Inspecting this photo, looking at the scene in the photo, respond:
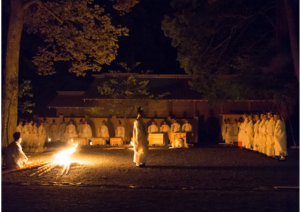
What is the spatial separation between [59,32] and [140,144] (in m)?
7.71

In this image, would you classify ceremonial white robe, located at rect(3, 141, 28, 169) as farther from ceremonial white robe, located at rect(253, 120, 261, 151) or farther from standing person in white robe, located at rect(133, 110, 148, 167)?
ceremonial white robe, located at rect(253, 120, 261, 151)

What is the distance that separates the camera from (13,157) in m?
12.9

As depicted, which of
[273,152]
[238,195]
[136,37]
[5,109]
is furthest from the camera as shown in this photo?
[136,37]

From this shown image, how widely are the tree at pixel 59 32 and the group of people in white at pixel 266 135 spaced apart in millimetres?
7879

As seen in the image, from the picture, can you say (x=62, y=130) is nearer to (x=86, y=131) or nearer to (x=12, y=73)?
(x=86, y=131)

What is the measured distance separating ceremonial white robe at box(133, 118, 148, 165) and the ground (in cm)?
78

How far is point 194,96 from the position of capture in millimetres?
31188

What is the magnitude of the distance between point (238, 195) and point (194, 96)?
23.1 meters

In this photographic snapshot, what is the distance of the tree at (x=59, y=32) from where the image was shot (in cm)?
1569

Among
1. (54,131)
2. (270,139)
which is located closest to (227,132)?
(270,139)

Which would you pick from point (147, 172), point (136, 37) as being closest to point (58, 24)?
point (147, 172)

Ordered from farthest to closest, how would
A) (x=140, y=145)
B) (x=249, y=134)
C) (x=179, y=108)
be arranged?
1. (x=179, y=108)
2. (x=249, y=134)
3. (x=140, y=145)

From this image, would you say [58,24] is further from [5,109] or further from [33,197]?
[33,197]

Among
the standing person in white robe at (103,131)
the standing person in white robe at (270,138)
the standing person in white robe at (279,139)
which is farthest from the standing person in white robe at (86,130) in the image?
the standing person in white robe at (279,139)
